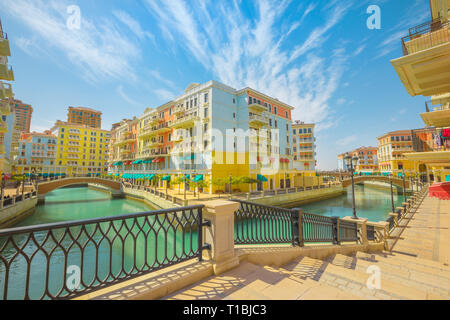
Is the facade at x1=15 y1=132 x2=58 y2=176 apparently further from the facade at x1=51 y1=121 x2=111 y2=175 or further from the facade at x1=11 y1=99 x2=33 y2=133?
the facade at x1=11 y1=99 x2=33 y2=133

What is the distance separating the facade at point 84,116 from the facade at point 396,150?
12123 cm

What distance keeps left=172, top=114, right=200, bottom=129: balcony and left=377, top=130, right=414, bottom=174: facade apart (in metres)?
50.3

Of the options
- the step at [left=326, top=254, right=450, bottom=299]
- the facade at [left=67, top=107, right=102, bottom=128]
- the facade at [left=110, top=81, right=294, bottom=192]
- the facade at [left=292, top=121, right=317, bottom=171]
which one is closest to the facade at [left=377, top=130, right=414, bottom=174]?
the facade at [left=292, top=121, right=317, bottom=171]

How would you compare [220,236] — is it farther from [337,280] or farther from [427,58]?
[427,58]

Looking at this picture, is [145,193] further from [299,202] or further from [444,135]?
[444,135]

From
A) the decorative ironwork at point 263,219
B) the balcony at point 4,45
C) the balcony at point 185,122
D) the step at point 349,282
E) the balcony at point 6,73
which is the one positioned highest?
the balcony at point 4,45

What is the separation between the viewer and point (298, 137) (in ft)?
156

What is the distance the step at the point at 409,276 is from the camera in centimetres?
425

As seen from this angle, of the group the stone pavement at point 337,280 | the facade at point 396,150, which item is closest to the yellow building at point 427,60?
the stone pavement at point 337,280

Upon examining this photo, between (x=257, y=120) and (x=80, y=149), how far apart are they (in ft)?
211

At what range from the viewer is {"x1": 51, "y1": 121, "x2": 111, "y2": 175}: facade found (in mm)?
60062

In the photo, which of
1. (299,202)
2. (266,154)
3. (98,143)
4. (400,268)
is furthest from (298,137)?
(98,143)

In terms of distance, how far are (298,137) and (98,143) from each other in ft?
223

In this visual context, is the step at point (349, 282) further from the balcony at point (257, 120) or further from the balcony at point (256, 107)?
the balcony at point (256, 107)
